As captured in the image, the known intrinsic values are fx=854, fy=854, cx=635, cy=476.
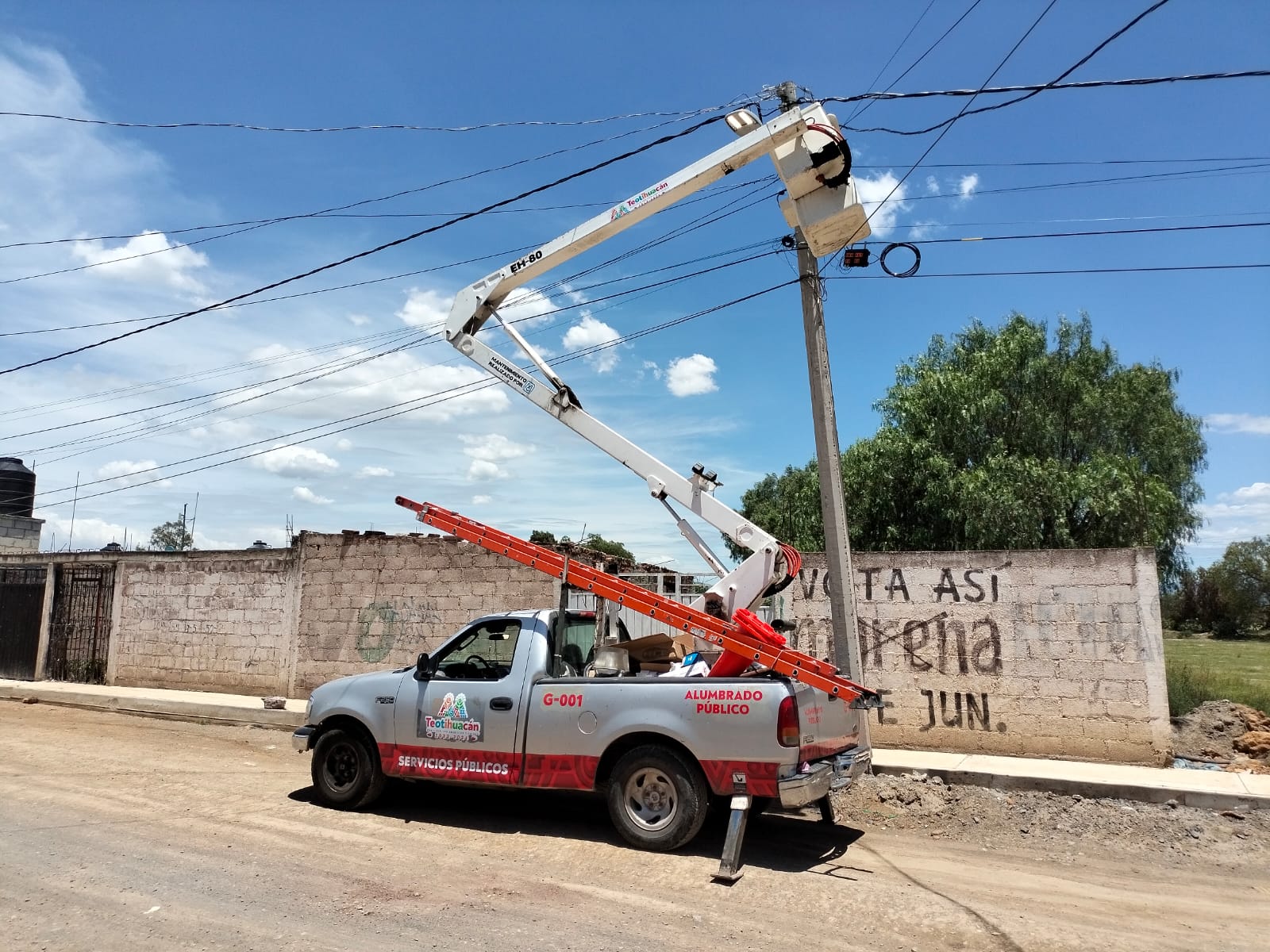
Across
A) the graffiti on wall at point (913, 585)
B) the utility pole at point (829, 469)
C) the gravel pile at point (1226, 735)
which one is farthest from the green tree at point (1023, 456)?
the utility pole at point (829, 469)

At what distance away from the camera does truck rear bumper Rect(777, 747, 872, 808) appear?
5.87 metres

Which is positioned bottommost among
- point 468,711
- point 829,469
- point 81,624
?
point 468,711

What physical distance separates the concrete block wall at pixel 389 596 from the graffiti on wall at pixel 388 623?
1 cm

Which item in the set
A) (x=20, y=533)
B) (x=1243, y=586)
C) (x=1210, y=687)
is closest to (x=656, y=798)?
(x=1210, y=687)

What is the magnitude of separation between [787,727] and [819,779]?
463 mm

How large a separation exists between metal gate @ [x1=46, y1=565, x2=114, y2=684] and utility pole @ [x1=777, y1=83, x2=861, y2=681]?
49.3ft

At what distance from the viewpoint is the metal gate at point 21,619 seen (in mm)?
18391

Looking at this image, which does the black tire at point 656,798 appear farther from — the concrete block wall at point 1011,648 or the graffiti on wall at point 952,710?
the concrete block wall at point 1011,648

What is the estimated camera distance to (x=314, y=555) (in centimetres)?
1464

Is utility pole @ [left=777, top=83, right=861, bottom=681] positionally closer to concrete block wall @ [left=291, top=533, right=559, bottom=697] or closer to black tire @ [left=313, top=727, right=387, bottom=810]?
black tire @ [left=313, top=727, right=387, bottom=810]

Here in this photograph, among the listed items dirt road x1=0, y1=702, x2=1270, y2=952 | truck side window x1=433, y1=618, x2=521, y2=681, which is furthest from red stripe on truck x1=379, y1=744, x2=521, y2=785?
truck side window x1=433, y1=618, x2=521, y2=681

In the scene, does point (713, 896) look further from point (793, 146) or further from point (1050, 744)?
point (793, 146)

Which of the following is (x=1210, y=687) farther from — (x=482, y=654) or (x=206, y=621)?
(x=206, y=621)

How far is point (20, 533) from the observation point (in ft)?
112
